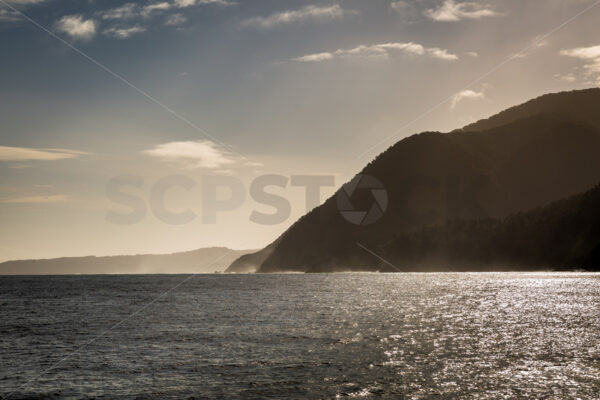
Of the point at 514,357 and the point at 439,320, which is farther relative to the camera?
the point at 439,320

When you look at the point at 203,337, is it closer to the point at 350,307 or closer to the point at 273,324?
the point at 273,324

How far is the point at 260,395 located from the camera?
88.1ft

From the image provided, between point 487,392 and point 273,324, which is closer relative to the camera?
point 487,392

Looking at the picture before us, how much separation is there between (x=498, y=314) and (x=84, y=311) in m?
66.4

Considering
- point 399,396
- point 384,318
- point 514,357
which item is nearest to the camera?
point 399,396

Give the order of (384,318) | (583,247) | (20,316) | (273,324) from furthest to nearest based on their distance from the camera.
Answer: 1. (583,247)
2. (20,316)
3. (384,318)
4. (273,324)

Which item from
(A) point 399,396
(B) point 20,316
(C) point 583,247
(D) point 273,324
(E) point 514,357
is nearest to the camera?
(A) point 399,396

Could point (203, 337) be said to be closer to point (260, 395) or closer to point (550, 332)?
point (260, 395)

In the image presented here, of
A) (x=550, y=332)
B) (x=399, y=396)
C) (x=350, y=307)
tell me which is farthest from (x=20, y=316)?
(x=550, y=332)

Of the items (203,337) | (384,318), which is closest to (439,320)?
(384,318)

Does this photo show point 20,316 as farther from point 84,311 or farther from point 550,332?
point 550,332

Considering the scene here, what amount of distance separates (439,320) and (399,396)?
36.3m

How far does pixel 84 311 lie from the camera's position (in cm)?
7981

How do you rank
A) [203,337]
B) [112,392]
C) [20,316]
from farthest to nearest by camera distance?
[20,316], [203,337], [112,392]
